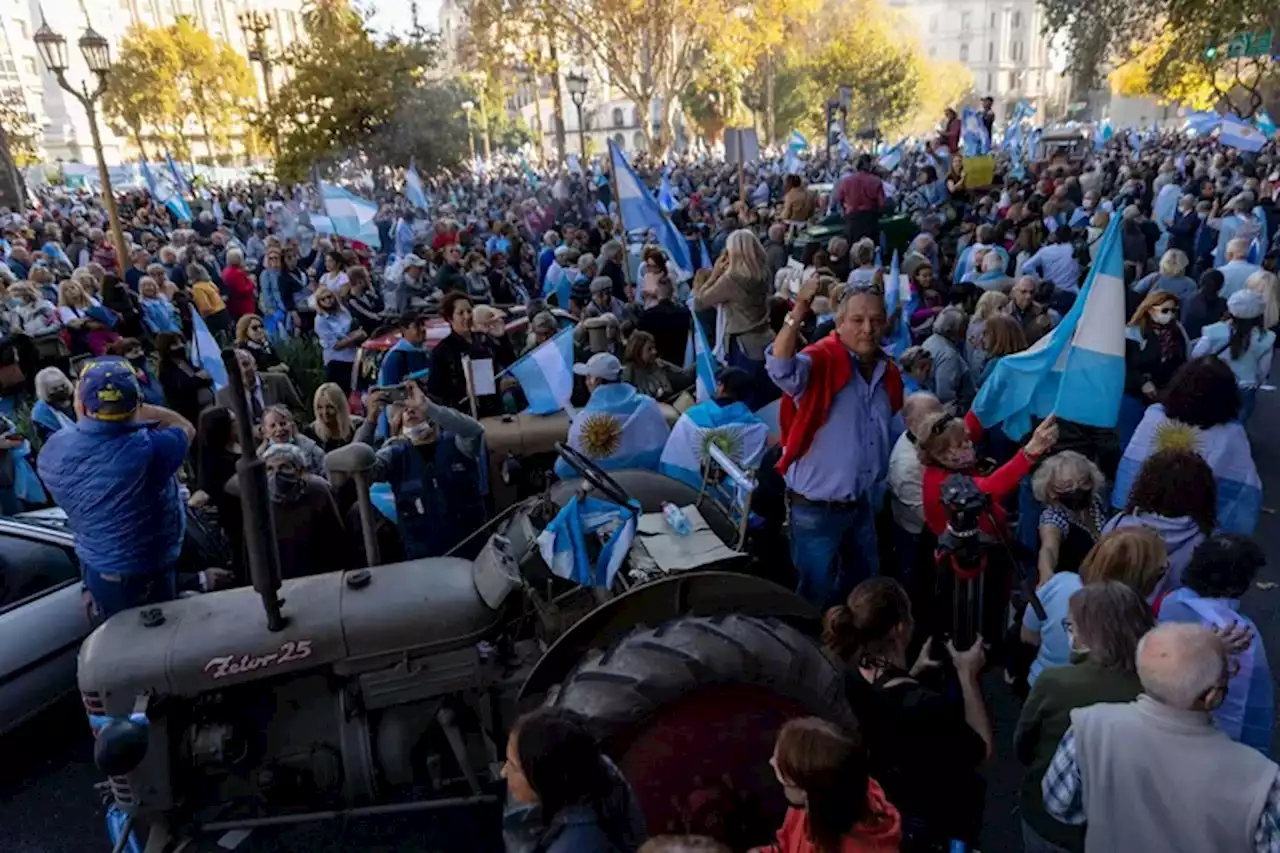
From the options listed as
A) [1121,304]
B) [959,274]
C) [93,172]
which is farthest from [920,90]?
[1121,304]

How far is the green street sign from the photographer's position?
17.9 m

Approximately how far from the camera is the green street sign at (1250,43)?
17.9 metres

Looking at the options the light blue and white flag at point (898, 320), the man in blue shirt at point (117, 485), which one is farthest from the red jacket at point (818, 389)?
the light blue and white flag at point (898, 320)

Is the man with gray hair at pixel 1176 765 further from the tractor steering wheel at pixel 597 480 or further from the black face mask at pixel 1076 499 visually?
the tractor steering wheel at pixel 597 480

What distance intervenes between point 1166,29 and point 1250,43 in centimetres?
249

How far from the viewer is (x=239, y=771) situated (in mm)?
3275

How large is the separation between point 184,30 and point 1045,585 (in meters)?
55.7

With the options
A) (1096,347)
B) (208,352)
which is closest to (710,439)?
(1096,347)

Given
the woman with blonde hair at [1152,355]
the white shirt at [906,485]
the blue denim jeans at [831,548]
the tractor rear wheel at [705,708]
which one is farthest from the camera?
the woman with blonde hair at [1152,355]

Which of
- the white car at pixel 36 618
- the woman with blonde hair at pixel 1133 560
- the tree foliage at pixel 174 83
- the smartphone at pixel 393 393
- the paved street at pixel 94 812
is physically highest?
the tree foliage at pixel 174 83

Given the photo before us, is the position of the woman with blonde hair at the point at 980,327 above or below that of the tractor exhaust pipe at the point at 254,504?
below

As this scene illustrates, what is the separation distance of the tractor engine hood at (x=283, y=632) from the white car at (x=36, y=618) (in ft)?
5.05

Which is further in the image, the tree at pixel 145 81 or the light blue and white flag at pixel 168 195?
the tree at pixel 145 81

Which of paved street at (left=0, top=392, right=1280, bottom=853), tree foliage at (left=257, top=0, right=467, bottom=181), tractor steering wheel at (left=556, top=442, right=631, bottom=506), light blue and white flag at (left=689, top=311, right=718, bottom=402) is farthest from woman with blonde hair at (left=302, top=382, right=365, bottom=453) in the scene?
tree foliage at (left=257, top=0, right=467, bottom=181)
